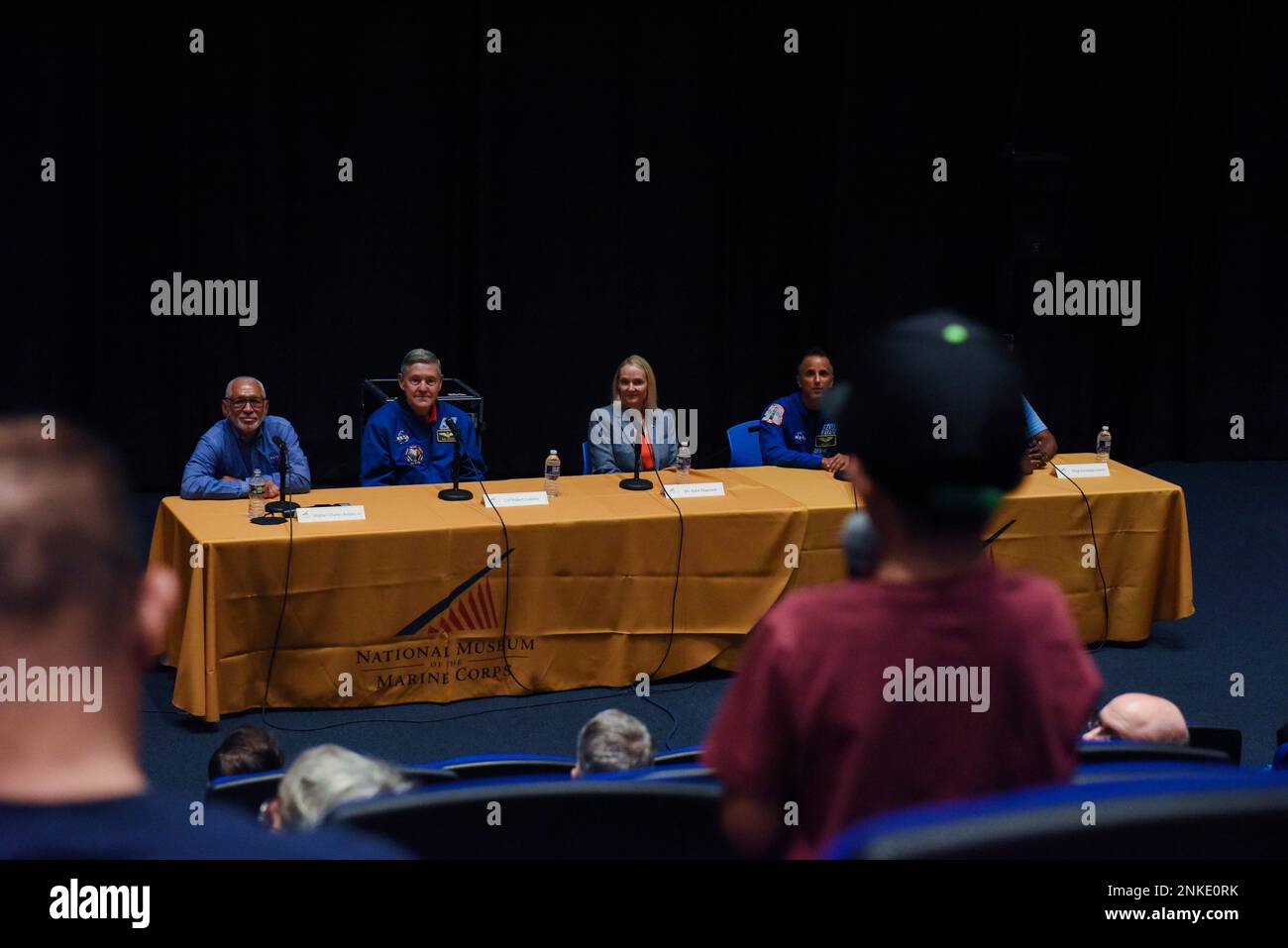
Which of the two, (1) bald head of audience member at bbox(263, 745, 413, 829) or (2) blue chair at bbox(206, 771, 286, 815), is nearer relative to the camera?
(1) bald head of audience member at bbox(263, 745, 413, 829)

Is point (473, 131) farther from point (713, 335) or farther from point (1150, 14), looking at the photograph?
point (1150, 14)

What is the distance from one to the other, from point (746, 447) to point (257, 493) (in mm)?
2117

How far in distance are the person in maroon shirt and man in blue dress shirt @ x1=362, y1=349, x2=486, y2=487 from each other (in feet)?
14.2

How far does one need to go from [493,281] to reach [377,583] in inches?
126

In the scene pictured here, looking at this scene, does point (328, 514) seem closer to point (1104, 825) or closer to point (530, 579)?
point (530, 579)

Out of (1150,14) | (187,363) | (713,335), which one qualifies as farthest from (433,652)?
(1150,14)

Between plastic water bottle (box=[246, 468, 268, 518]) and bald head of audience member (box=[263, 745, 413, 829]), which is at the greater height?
plastic water bottle (box=[246, 468, 268, 518])

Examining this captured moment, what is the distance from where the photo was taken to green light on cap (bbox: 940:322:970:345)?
106 cm

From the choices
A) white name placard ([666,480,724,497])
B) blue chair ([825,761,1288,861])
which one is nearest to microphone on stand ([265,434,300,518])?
white name placard ([666,480,724,497])

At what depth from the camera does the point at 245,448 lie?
509cm

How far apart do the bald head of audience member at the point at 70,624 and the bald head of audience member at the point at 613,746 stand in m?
1.67

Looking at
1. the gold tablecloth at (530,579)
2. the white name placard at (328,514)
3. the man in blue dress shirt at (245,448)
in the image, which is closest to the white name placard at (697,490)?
the gold tablecloth at (530,579)

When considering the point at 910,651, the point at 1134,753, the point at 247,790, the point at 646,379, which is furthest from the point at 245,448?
the point at 910,651

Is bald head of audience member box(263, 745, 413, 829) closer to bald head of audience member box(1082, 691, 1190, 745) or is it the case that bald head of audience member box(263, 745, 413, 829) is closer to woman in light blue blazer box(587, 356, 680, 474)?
bald head of audience member box(1082, 691, 1190, 745)
